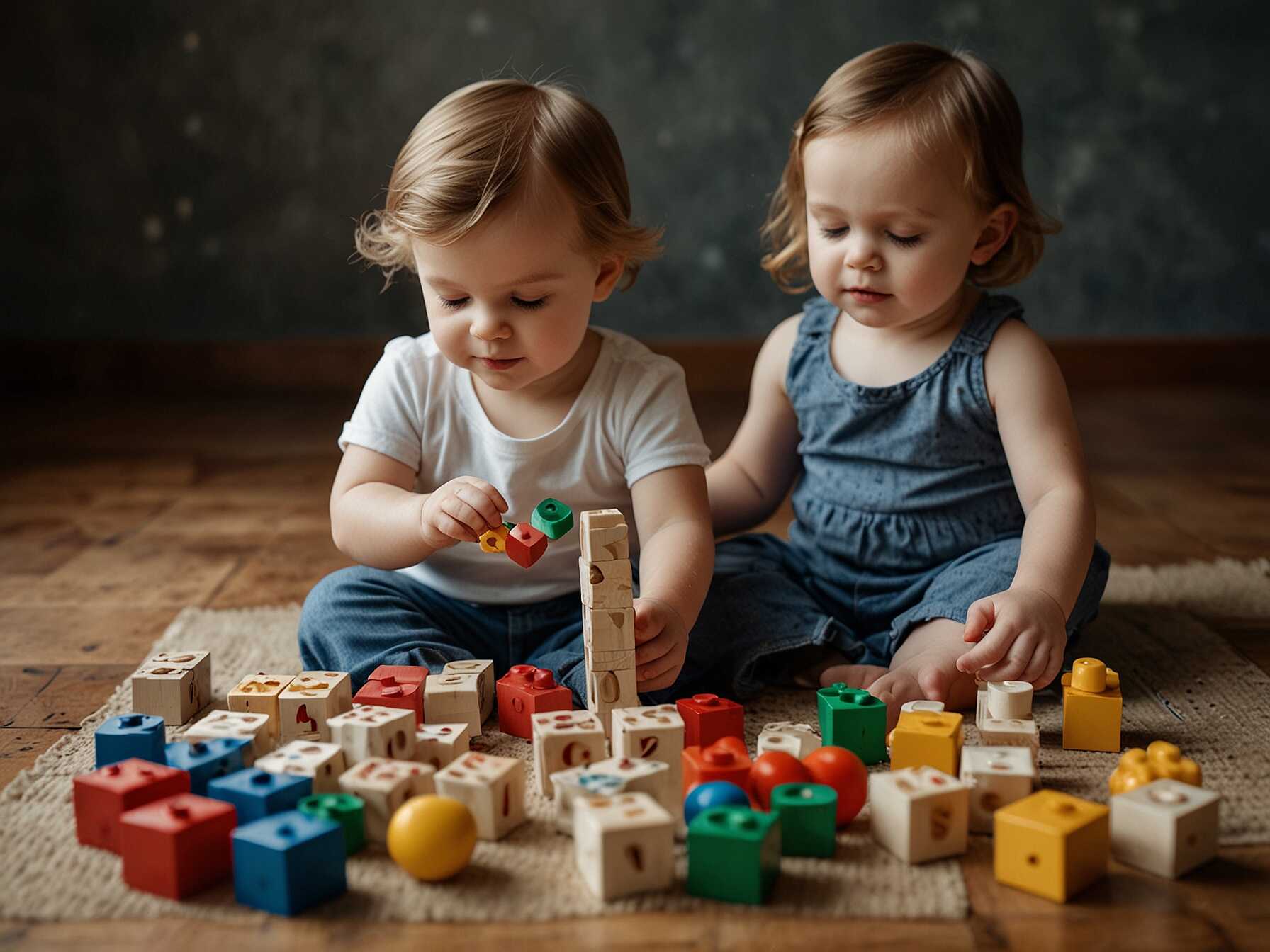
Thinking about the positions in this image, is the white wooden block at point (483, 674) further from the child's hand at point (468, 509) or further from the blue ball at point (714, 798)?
the blue ball at point (714, 798)

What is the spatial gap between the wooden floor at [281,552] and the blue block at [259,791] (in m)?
0.08

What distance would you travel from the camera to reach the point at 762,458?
1.35 meters

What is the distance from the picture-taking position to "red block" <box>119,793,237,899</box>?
0.72m

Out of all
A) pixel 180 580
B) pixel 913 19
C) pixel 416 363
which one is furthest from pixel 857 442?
pixel 913 19

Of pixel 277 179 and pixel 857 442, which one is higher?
pixel 277 179

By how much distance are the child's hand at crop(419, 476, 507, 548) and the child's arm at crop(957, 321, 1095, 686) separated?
355mm

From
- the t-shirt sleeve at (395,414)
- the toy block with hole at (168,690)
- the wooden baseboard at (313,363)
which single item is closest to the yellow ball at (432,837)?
the toy block with hole at (168,690)

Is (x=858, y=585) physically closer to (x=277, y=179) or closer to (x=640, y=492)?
(x=640, y=492)

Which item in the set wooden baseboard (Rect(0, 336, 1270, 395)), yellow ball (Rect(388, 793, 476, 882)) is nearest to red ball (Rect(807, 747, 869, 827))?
yellow ball (Rect(388, 793, 476, 882))

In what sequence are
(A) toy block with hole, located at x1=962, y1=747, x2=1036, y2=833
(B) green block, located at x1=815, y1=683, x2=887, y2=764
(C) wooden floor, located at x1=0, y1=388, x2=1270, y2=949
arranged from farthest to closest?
(B) green block, located at x1=815, y1=683, x2=887, y2=764 < (A) toy block with hole, located at x1=962, y1=747, x2=1036, y2=833 < (C) wooden floor, located at x1=0, y1=388, x2=1270, y2=949

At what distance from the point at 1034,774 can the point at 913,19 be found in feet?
6.93

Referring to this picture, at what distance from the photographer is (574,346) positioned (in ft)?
3.52

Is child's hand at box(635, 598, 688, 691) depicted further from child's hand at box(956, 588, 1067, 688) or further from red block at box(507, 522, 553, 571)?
child's hand at box(956, 588, 1067, 688)

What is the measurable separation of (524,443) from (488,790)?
16.1 inches
